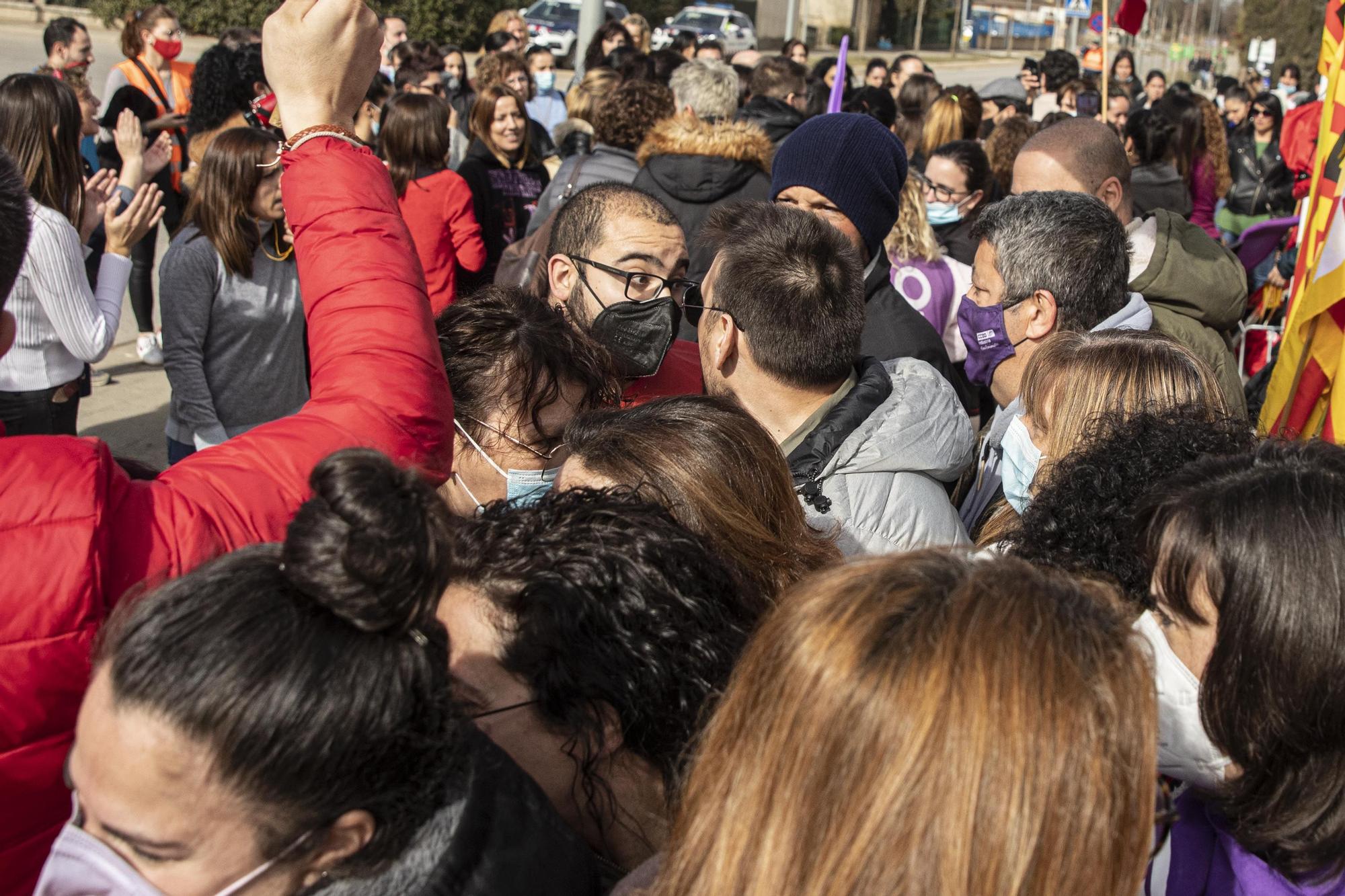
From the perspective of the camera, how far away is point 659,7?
3925 centimetres

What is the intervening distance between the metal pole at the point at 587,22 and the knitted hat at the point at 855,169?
6.15 meters

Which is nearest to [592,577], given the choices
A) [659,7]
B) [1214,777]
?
[1214,777]

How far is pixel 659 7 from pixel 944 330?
37.6m

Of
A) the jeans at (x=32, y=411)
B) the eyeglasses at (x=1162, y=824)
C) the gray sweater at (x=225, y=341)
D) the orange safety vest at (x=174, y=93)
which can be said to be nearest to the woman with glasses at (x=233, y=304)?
the gray sweater at (x=225, y=341)

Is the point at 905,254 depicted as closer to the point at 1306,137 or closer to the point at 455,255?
the point at 455,255

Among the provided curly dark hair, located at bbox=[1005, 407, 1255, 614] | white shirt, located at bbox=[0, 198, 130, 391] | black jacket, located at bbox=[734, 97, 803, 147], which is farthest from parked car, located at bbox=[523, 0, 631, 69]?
curly dark hair, located at bbox=[1005, 407, 1255, 614]

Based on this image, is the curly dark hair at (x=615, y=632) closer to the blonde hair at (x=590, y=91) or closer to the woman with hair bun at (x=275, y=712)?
the woman with hair bun at (x=275, y=712)

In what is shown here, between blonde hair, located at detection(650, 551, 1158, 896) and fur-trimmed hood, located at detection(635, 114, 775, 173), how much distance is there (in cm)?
403

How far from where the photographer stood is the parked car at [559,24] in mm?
26062

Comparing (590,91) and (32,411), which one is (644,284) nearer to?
(32,411)

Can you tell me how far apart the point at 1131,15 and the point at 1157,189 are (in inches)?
69.6

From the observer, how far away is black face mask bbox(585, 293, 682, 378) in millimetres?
3195

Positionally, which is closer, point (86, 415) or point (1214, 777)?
point (1214, 777)

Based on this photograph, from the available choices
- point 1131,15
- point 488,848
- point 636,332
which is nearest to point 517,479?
point 636,332
